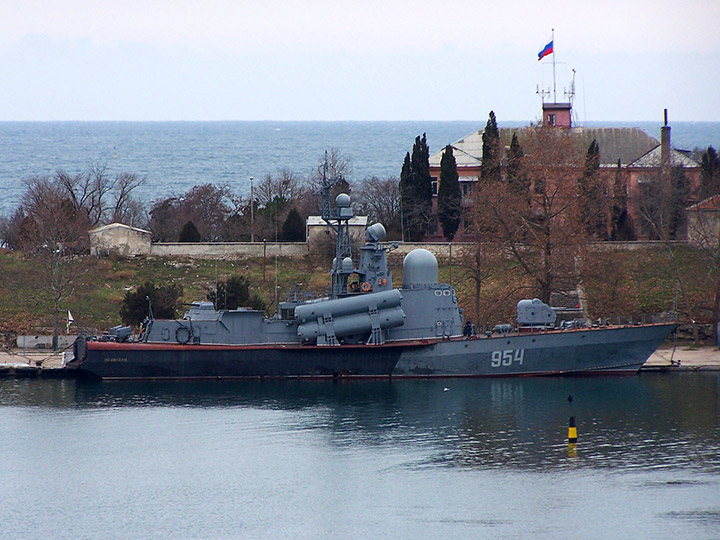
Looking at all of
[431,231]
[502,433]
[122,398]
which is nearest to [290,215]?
[431,231]

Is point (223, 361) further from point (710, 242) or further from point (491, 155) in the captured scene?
point (710, 242)

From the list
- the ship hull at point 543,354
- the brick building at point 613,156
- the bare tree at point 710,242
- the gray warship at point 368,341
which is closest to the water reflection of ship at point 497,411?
the ship hull at point 543,354

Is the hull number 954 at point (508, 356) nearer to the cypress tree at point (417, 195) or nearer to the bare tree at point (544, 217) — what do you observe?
the bare tree at point (544, 217)

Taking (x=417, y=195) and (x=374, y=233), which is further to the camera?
(x=417, y=195)

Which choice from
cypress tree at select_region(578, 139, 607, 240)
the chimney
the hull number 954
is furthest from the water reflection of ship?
the chimney

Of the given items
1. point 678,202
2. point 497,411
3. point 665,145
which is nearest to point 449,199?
point 678,202

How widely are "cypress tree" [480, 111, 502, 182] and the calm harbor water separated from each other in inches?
733

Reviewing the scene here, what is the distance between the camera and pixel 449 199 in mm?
65062

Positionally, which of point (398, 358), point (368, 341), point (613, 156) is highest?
point (613, 156)

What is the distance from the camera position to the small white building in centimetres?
6053

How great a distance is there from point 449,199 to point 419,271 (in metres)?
20.4

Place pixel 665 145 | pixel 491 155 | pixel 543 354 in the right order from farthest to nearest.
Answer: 1. pixel 665 145
2. pixel 491 155
3. pixel 543 354

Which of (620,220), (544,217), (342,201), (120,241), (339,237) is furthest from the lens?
(620,220)

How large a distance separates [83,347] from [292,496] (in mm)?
18539
